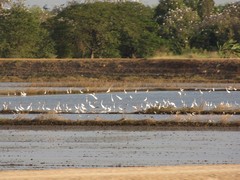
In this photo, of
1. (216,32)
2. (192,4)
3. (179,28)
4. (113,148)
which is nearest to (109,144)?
(113,148)

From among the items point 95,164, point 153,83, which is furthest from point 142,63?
point 95,164

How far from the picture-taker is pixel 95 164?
25.8m

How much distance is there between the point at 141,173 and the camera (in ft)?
73.3

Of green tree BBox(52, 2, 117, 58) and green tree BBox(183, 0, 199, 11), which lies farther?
green tree BBox(183, 0, 199, 11)

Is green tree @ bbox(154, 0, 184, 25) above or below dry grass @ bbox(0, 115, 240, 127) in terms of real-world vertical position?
above

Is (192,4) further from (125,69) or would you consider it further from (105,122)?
(105,122)

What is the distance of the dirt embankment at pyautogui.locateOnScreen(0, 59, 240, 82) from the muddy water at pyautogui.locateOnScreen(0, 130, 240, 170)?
120 feet

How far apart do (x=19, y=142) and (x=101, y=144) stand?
2.83 meters

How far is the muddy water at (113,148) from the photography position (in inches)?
1038

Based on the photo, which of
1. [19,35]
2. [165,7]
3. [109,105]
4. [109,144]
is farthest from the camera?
[165,7]

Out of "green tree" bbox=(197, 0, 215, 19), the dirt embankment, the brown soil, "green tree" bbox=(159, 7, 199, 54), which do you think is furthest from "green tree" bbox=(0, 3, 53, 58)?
the brown soil

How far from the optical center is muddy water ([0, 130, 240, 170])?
26.4 meters

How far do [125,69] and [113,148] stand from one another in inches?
1764

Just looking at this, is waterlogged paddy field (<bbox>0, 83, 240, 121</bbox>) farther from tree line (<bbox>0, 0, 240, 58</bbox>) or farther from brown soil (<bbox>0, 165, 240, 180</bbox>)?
tree line (<bbox>0, 0, 240, 58</bbox>)
